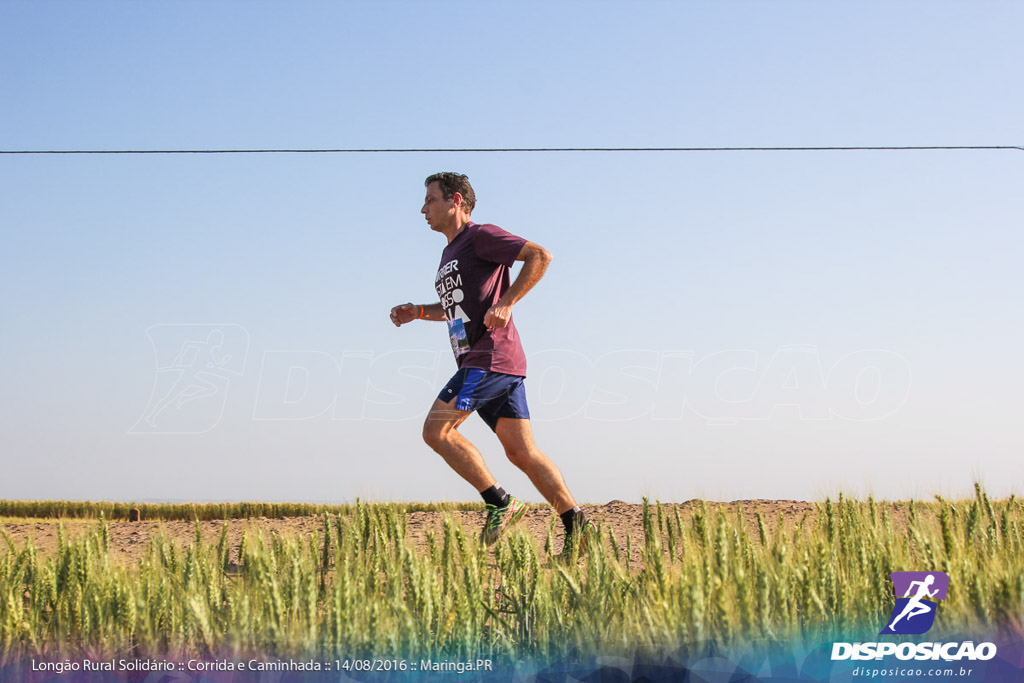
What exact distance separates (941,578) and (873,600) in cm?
22

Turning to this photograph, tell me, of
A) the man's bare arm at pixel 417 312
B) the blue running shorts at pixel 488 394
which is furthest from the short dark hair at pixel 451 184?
the blue running shorts at pixel 488 394

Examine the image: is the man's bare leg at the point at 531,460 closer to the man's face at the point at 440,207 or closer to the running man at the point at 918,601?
the man's face at the point at 440,207

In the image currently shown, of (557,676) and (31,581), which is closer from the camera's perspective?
(557,676)

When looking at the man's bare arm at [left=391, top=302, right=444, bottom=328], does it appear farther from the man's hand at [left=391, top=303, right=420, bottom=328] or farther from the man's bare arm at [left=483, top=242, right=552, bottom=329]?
the man's bare arm at [left=483, top=242, right=552, bottom=329]

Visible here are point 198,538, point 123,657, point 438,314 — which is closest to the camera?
point 123,657

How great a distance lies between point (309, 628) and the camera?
104 inches

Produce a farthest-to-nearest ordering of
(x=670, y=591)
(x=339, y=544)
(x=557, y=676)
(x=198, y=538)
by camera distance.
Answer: (x=339, y=544)
(x=198, y=538)
(x=670, y=591)
(x=557, y=676)

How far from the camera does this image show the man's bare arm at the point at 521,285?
150 inches

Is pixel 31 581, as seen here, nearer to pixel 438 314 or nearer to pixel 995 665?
pixel 438 314

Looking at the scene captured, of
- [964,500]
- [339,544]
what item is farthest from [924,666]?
[339,544]

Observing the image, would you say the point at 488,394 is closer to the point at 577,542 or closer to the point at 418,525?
the point at 577,542

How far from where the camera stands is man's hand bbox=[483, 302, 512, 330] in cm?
379

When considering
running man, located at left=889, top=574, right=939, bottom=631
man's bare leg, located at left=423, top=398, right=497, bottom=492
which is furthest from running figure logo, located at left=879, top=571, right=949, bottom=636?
man's bare leg, located at left=423, top=398, right=497, bottom=492

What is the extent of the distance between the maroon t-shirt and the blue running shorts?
37mm
